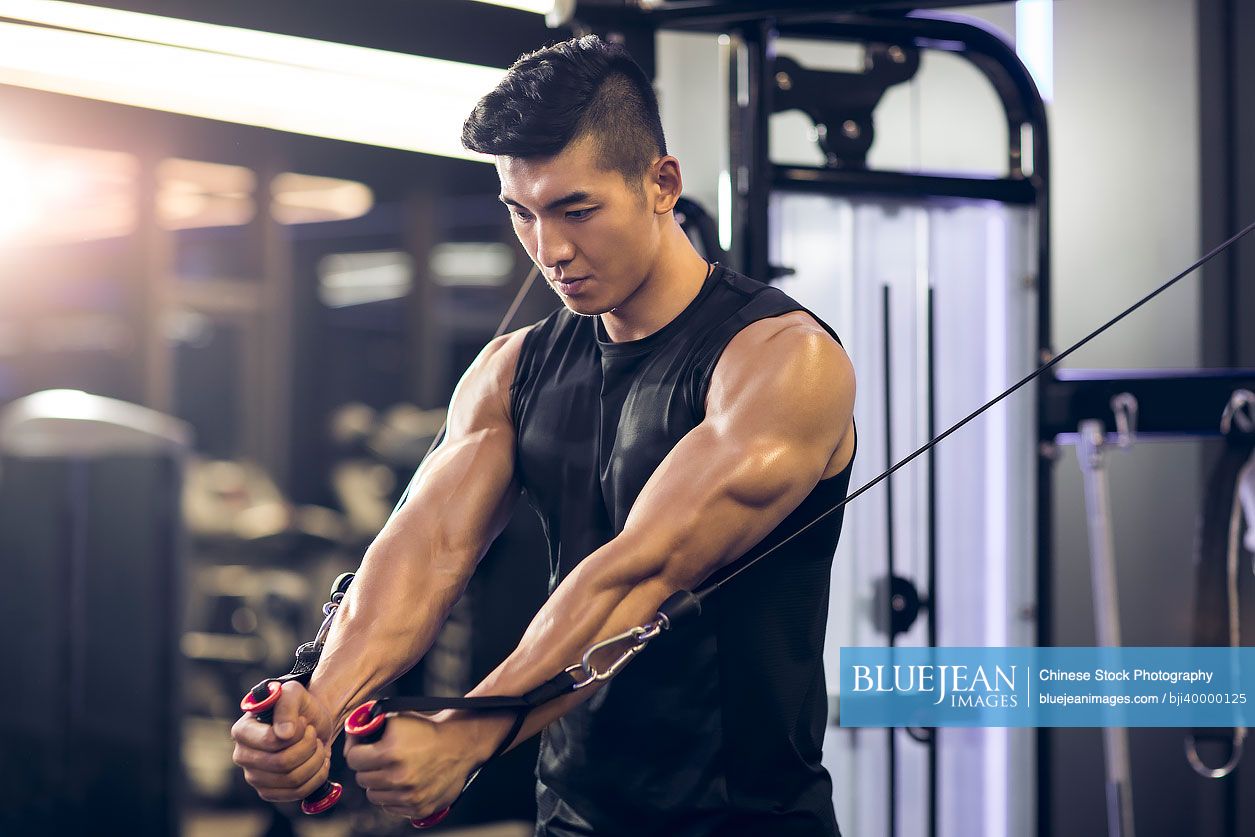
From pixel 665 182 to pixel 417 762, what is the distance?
2.05 ft

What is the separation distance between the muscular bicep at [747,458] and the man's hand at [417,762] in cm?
23

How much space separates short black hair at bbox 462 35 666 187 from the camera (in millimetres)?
1146

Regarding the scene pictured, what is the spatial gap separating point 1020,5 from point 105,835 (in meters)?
2.43

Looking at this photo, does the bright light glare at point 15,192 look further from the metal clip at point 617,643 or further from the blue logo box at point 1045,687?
the metal clip at point 617,643

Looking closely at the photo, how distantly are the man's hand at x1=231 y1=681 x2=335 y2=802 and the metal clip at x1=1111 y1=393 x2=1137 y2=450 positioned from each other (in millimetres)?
1396

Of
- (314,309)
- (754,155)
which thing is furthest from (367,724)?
(314,309)

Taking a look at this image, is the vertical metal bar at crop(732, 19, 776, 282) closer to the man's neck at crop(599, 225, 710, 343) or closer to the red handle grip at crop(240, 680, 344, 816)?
the man's neck at crop(599, 225, 710, 343)

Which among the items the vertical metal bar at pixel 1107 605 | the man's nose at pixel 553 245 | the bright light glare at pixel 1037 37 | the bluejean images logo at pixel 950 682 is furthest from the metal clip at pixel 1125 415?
the man's nose at pixel 553 245

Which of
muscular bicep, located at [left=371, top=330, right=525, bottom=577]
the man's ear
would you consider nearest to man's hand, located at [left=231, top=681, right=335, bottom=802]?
muscular bicep, located at [left=371, top=330, right=525, bottom=577]

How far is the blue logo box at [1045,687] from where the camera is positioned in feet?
6.21

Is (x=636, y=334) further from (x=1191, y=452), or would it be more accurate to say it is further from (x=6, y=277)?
(x=6, y=277)

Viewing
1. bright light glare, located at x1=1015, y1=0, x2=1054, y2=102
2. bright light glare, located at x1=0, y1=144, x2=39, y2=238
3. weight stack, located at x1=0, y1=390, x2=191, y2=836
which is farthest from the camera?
bright light glare, located at x1=0, y1=144, x2=39, y2=238

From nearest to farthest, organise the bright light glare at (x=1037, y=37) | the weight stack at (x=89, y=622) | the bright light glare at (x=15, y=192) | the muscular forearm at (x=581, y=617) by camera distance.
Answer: the muscular forearm at (x=581, y=617) → the bright light glare at (x=1037, y=37) → the weight stack at (x=89, y=622) → the bright light glare at (x=15, y=192)

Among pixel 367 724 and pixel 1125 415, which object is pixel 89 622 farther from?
pixel 1125 415
